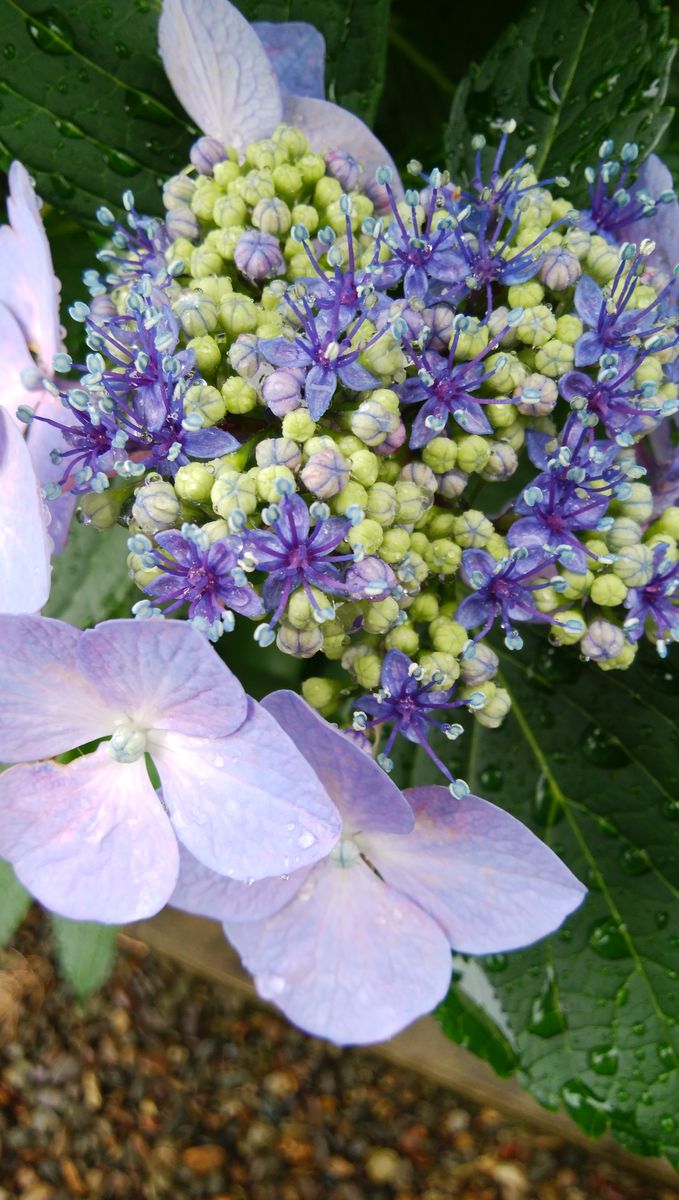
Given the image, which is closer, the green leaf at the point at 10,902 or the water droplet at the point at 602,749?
Answer: the green leaf at the point at 10,902

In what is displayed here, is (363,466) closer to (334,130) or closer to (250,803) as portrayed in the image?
(250,803)

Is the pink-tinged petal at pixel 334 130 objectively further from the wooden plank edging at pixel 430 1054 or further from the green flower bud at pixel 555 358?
the wooden plank edging at pixel 430 1054

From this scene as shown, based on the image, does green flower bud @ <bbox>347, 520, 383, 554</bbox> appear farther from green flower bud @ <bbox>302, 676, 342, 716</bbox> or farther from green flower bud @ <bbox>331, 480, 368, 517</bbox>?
green flower bud @ <bbox>302, 676, 342, 716</bbox>

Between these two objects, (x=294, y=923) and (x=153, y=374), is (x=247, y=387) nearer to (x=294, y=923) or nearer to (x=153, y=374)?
(x=153, y=374)

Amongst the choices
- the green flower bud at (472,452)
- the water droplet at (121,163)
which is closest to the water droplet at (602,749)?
the green flower bud at (472,452)

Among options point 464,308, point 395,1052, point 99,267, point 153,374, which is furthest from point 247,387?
point 395,1052
